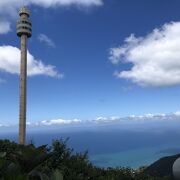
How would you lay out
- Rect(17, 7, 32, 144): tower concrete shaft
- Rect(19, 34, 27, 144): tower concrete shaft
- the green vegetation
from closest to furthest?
the green vegetation
Rect(19, 34, 27, 144): tower concrete shaft
Rect(17, 7, 32, 144): tower concrete shaft

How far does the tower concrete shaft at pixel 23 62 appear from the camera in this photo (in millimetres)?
83062

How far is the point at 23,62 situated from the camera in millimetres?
84062

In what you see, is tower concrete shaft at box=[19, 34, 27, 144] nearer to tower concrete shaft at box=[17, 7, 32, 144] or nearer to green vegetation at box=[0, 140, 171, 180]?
tower concrete shaft at box=[17, 7, 32, 144]

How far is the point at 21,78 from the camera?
275 feet

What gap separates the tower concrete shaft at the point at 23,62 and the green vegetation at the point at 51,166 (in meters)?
46.8

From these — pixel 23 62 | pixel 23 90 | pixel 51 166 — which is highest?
pixel 23 62

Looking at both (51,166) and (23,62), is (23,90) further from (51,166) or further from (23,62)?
(51,166)

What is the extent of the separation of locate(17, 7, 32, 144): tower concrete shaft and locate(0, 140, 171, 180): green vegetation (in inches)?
1841

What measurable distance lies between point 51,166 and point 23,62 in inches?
2428

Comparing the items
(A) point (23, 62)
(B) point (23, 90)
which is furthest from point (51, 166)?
(A) point (23, 62)

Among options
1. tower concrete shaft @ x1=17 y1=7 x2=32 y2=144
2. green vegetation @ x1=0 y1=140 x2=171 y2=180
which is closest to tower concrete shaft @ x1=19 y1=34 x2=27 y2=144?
tower concrete shaft @ x1=17 y1=7 x2=32 y2=144

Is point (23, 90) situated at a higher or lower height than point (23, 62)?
lower

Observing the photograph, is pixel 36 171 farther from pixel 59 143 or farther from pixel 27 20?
pixel 27 20

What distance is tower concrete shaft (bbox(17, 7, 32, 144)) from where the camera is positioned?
83.1 m
